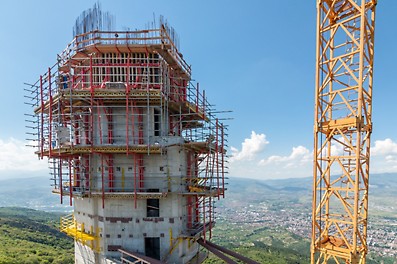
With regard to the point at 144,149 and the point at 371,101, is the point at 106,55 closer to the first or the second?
the point at 144,149

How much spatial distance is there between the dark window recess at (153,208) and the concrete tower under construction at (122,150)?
74mm

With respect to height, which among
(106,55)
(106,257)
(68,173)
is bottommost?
(106,257)

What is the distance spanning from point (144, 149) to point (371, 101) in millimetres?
15495

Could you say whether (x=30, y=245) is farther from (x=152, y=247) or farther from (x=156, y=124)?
(x=156, y=124)

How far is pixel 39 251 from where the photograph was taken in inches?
3004

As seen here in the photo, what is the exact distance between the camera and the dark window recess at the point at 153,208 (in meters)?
22.4

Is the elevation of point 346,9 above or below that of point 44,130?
above

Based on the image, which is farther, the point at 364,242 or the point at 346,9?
the point at 346,9

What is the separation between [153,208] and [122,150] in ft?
17.2

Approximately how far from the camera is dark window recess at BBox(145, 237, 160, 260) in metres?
22.6

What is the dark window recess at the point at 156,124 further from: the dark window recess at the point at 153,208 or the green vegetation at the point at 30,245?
the green vegetation at the point at 30,245

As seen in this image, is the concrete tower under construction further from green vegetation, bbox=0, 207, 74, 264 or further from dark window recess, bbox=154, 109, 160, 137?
green vegetation, bbox=0, 207, 74, 264

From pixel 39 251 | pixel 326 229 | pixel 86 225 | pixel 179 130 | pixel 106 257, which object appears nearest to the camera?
pixel 326 229

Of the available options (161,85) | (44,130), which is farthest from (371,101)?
(44,130)
